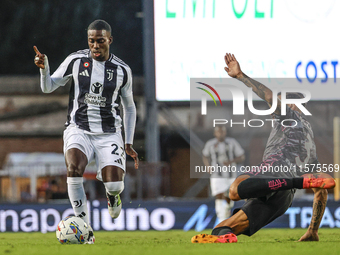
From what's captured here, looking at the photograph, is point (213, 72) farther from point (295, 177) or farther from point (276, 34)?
point (295, 177)

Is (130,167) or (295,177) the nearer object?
(295,177)

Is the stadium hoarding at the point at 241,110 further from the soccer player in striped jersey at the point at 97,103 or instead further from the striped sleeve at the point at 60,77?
the striped sleeve at the point at 60,77

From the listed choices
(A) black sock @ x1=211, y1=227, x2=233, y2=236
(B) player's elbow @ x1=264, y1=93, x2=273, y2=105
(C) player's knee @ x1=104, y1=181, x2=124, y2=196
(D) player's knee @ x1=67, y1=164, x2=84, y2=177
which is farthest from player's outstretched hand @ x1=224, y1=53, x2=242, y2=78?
(D) player's knee @ x1=67, y1=164, x2=84, y2=177

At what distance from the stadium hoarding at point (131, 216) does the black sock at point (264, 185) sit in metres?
3.85

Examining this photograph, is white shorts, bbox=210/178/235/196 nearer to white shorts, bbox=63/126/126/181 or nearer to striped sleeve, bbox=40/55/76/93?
white shorts, bbox=63/126/126/181

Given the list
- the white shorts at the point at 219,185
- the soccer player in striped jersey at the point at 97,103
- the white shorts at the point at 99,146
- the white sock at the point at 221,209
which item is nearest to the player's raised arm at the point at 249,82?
the soccer player in striped jersey at the point at 97,103

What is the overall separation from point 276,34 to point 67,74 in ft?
15.1

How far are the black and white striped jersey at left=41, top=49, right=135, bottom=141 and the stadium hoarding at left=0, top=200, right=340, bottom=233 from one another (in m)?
2.99

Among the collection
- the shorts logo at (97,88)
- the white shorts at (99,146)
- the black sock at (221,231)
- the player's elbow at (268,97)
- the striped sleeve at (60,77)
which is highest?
the striped sleeve at (60,77)

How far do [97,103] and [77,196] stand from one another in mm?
887

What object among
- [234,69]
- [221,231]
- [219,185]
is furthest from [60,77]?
[219,185]

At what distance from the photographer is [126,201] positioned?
806 cm

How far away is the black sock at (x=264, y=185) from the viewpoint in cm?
430

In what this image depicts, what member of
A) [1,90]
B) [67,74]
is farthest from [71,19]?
[67,74]
